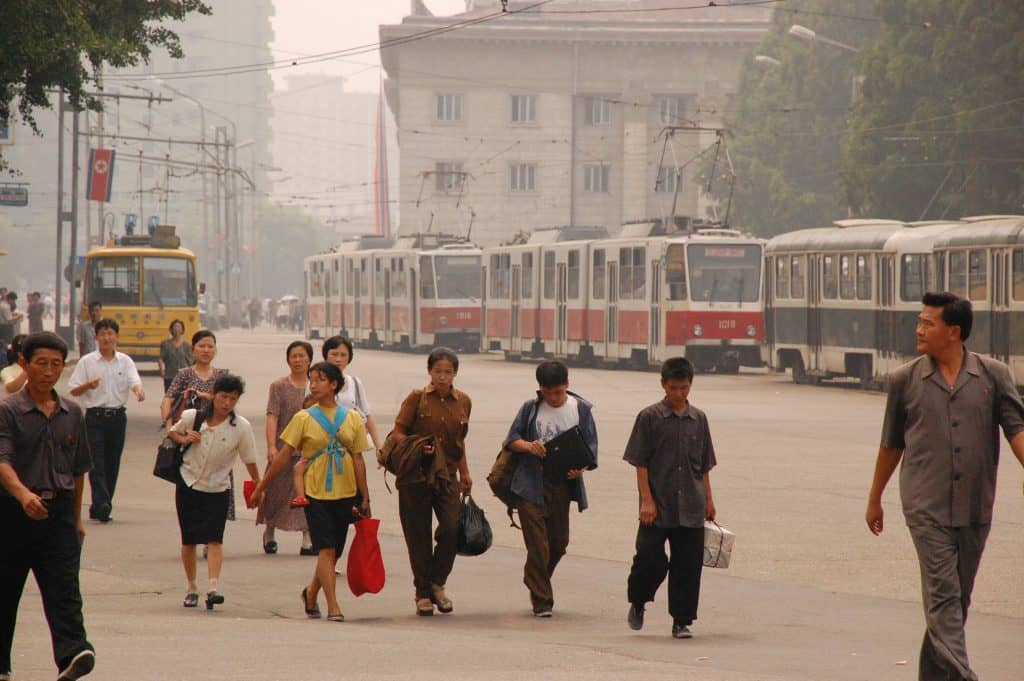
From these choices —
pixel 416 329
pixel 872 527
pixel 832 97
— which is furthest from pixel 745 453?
pixel 832 97

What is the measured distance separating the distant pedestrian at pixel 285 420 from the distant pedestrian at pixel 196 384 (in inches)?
11.1

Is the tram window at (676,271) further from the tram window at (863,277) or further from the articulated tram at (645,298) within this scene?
the tram window at (863,277)

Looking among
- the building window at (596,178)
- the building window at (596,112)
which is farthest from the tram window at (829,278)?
the building window at (596,178)

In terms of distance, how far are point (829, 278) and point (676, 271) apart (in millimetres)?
5129

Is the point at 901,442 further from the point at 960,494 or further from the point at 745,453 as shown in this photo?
the point at 745,453

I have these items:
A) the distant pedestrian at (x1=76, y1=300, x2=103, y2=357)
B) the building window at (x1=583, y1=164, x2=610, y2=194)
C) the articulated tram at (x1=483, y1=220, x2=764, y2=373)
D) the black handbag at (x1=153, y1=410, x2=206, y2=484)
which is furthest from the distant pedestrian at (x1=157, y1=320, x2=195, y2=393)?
the building window at (x1=583, y1=164, x2=610, y2=194)

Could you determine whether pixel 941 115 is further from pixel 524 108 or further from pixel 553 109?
pixel 524 108

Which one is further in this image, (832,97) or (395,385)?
(832,97)

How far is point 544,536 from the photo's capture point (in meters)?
10.3

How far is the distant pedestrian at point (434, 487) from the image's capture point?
415 inches

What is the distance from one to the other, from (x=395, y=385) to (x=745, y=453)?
15.8 m

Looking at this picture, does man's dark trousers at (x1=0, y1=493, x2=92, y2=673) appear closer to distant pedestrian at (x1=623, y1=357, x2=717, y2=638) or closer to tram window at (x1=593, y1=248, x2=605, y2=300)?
distant pedestrian at (x1=623, y1=357, x2=717, y2=638)

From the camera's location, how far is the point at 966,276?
30.4m

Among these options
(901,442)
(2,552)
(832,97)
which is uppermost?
(832,97)
